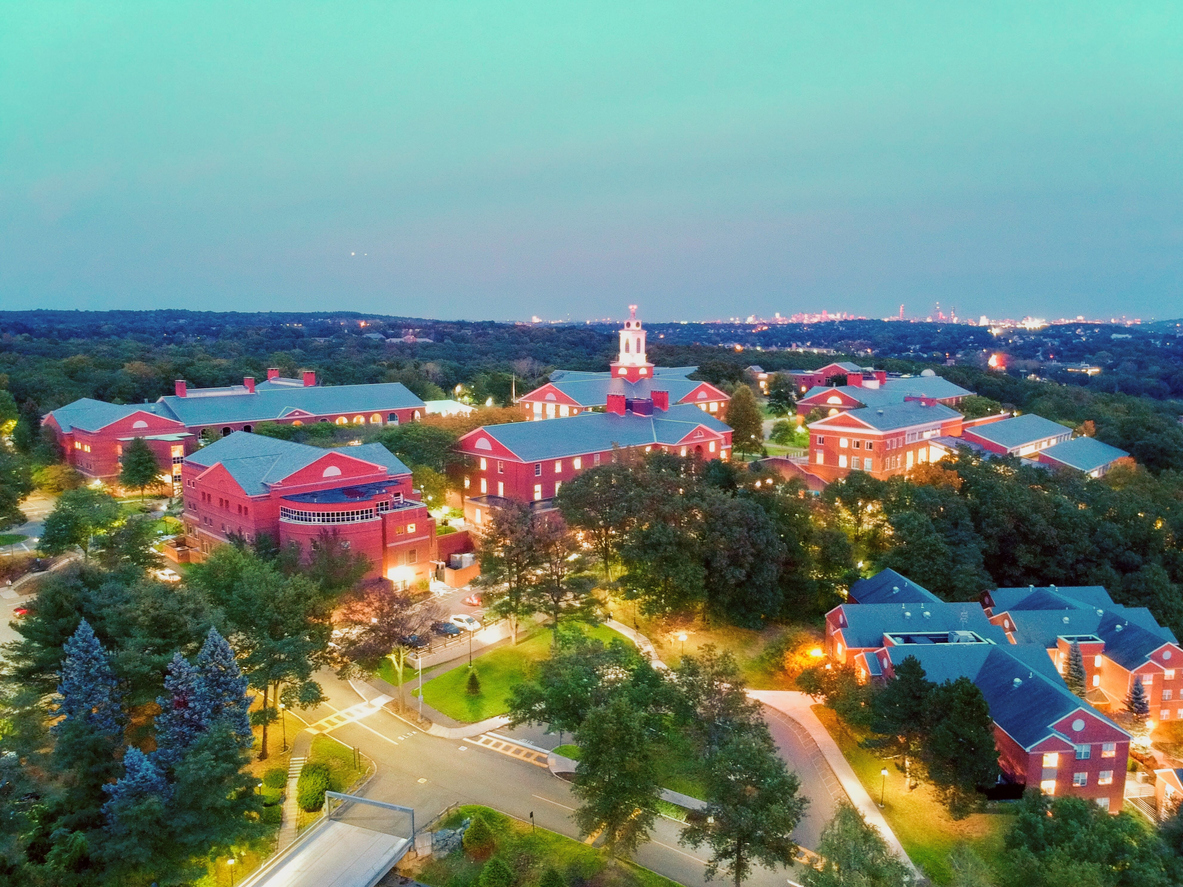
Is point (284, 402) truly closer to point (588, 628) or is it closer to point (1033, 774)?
point (588, 628)

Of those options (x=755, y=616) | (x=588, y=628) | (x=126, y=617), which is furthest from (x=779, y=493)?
(x=126, y=617)

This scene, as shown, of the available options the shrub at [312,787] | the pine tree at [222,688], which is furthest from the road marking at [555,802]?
the pine tree at [222,688]

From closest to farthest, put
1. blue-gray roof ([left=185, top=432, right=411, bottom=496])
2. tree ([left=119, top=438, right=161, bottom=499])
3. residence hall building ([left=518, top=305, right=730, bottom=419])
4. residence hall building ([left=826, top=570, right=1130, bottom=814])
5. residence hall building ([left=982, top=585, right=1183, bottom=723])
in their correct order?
residence hall building ([left=826, top=570, right=1130, bottom=814]), residence hall building ([left=982, top=585, right=1183, bottom=723]), blue-gray roof ([left=185, top=432, right=411, bottom=496]), tree ([left=119, top=438, right=161, bottom=499]), residence hall building ([left=518, top=305, right=730, bottom=419])

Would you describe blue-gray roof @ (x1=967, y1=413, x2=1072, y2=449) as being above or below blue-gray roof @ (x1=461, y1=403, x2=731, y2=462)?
below

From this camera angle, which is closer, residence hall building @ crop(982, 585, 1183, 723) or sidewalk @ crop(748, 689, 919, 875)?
sidewalk @ crop(748, 689, 919, 875)

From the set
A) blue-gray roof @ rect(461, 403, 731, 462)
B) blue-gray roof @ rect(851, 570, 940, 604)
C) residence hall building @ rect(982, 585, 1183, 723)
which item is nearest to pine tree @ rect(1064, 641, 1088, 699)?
residence hall building @ rect(982, 585, 1183, 723)

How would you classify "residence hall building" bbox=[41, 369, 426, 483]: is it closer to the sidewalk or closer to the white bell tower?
the white bell tower

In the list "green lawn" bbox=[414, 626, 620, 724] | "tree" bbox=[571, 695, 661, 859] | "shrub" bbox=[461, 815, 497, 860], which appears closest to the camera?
"tree" bbox=[571, 695, 661, 859]

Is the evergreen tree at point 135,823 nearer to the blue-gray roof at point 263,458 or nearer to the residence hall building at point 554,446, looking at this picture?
the blue-gray roof at point 263,458

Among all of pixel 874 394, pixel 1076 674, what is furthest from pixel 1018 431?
pixel 1076 674
